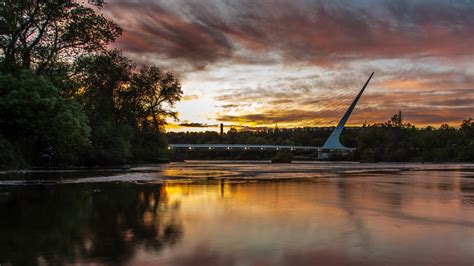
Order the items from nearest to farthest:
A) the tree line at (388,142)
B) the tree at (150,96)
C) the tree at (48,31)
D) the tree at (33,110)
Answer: the tree at (33,110)
the tree at (48,31)
the tree at (150,96)
the tree line at (388,142)

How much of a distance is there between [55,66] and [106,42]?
610 centimetres

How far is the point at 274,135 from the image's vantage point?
633ft

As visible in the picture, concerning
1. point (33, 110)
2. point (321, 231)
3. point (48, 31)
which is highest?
point (48, 31)

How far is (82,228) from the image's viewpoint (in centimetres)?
1070

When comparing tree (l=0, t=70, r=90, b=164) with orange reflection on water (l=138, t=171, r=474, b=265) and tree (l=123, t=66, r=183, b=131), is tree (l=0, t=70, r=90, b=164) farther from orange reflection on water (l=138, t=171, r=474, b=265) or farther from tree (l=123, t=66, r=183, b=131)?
tree (l=123, t=66, r=183, b=131)

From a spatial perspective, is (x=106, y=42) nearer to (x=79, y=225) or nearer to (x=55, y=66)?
(x=55, y=66)

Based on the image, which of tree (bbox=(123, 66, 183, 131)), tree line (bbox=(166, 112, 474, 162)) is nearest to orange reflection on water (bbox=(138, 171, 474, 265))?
tree (bbox=(123, 66, 183, 131))

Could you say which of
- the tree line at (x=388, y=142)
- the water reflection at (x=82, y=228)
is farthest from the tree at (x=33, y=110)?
the tree line at (x=388, y=142)

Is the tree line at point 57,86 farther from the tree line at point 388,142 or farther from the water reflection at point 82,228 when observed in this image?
the tree line at point 388,142

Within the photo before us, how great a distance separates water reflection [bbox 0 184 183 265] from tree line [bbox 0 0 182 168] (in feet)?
42.0

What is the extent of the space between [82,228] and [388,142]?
13875 centimetres

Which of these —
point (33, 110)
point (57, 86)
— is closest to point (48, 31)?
point (57, 86)

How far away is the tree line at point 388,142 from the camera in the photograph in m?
129

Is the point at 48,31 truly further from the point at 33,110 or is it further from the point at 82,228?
the point at 82,228
